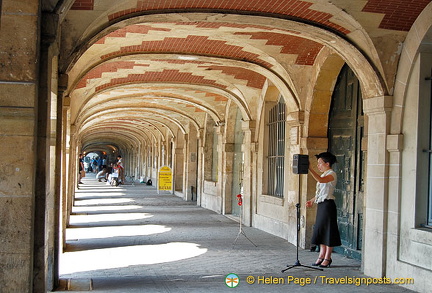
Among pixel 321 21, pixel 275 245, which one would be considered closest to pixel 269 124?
pixel 275 245

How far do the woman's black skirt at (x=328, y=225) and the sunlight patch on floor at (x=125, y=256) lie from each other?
6.74 feet

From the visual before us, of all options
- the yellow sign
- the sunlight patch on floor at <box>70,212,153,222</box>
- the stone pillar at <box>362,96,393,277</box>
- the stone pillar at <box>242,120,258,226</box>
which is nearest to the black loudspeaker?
the stone pillar at <box>362,96,393,277</box>

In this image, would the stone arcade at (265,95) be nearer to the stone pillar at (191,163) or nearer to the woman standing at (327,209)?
the woman standing at (327,209)

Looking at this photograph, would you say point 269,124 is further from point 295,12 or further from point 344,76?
point 295,12

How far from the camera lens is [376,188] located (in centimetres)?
694

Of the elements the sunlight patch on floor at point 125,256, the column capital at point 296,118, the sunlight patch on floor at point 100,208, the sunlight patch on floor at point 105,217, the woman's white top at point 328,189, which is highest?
the column capital at point 296,118

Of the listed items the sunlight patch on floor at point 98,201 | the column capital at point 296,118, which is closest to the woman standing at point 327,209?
the column capital at point 296,118

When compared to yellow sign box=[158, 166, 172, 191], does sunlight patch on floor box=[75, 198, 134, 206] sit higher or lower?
lower

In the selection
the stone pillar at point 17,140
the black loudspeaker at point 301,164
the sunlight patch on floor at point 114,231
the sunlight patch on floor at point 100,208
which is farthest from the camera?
A: the sunlight patch on floor at point 100,208

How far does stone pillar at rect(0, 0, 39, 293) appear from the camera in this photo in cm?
416

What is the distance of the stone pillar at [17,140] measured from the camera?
4.16 metres

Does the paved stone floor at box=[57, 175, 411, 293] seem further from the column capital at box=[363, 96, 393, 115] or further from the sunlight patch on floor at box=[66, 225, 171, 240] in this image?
the column capital at box=[363, 96, 393, 115]

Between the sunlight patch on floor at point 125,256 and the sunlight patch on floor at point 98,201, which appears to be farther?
the sunlight patch on floor at point 98,201

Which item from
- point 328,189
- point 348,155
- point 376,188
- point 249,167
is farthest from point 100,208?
point 376,188
